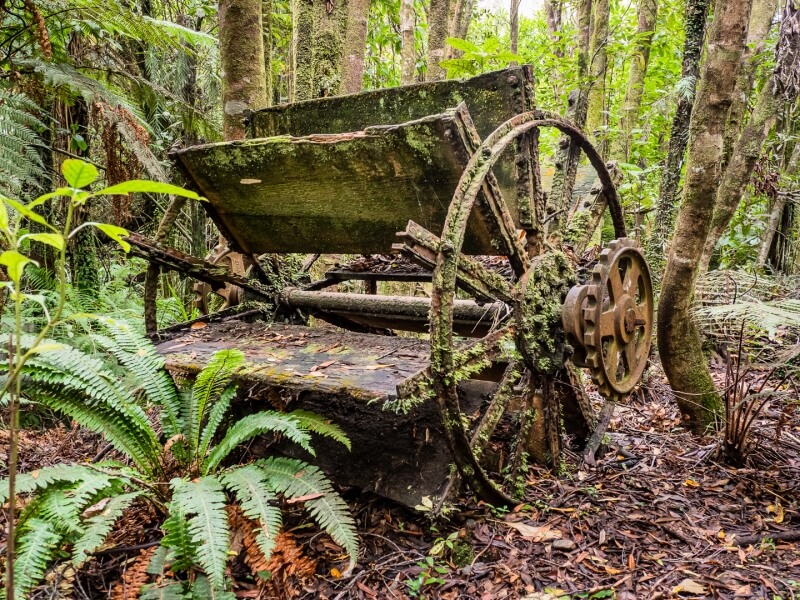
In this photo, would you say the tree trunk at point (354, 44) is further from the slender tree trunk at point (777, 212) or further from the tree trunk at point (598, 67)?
the slender tree trunk at point (777, 212)

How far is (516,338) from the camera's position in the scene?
107 inches

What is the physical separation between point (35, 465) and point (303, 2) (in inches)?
174

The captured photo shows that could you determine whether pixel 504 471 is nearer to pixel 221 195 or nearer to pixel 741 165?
pixel 221 195

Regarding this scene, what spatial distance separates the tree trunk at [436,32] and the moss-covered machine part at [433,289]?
373 centimetres

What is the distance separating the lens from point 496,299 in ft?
9.06

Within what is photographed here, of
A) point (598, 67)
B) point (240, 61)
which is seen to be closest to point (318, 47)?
point (240, 61)

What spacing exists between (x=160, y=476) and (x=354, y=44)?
4577 mm

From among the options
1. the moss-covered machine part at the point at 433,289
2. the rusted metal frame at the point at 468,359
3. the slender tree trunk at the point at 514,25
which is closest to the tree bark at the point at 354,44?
the moss-covered machine part at the point at 433,289

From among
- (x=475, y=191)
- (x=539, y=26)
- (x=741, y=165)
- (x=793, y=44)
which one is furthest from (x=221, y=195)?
(x=539, y=26)

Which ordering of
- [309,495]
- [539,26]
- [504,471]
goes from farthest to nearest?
[539,26] → [504,471] → [309,495]

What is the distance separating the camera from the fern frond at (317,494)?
6.87 ft

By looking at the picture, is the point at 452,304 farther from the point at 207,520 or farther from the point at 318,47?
the point at 318,47

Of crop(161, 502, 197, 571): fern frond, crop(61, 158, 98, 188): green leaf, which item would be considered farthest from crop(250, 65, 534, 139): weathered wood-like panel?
crop(161, 502, 197, 571): fern frond

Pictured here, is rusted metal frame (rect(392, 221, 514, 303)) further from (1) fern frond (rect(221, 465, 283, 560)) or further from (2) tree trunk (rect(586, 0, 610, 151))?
(2) tree trunk (rect(586, 0, 610, 151))
